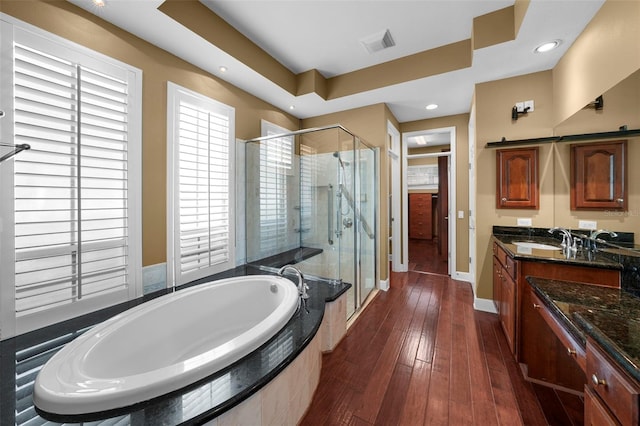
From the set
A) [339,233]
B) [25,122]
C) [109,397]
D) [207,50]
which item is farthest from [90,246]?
[339,233]

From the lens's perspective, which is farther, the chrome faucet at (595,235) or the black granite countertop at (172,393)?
the chrome faucet at (595,235)

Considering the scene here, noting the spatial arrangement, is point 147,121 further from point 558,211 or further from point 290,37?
point 558,211

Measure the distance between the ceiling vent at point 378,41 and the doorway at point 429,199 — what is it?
1917 millimetres

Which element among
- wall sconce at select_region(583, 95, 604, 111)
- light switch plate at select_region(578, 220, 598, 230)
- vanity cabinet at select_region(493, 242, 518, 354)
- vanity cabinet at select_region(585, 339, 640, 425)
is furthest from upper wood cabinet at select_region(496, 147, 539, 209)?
vanity cabinet at select_region(585, 339, 640, 425)

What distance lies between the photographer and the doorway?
13.9ft

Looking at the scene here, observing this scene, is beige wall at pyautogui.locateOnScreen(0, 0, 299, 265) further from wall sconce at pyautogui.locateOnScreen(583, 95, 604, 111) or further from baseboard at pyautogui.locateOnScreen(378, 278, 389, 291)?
wall sconce at pyautogui.locateOnScreen(583, 95, 604, 111)

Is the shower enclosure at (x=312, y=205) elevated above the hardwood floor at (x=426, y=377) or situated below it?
above

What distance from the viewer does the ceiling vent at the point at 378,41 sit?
230cm

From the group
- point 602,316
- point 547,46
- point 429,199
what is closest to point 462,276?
point 547,46

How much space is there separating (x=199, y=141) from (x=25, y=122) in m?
1.08

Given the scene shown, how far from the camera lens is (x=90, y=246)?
1.63m

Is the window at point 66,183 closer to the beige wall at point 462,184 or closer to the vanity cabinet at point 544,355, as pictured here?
the vanity cabinet at point 544,355

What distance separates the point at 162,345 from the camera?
1653 millimetres

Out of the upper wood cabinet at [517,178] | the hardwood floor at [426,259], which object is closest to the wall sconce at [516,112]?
the upper wood cabinet at [517,178]
